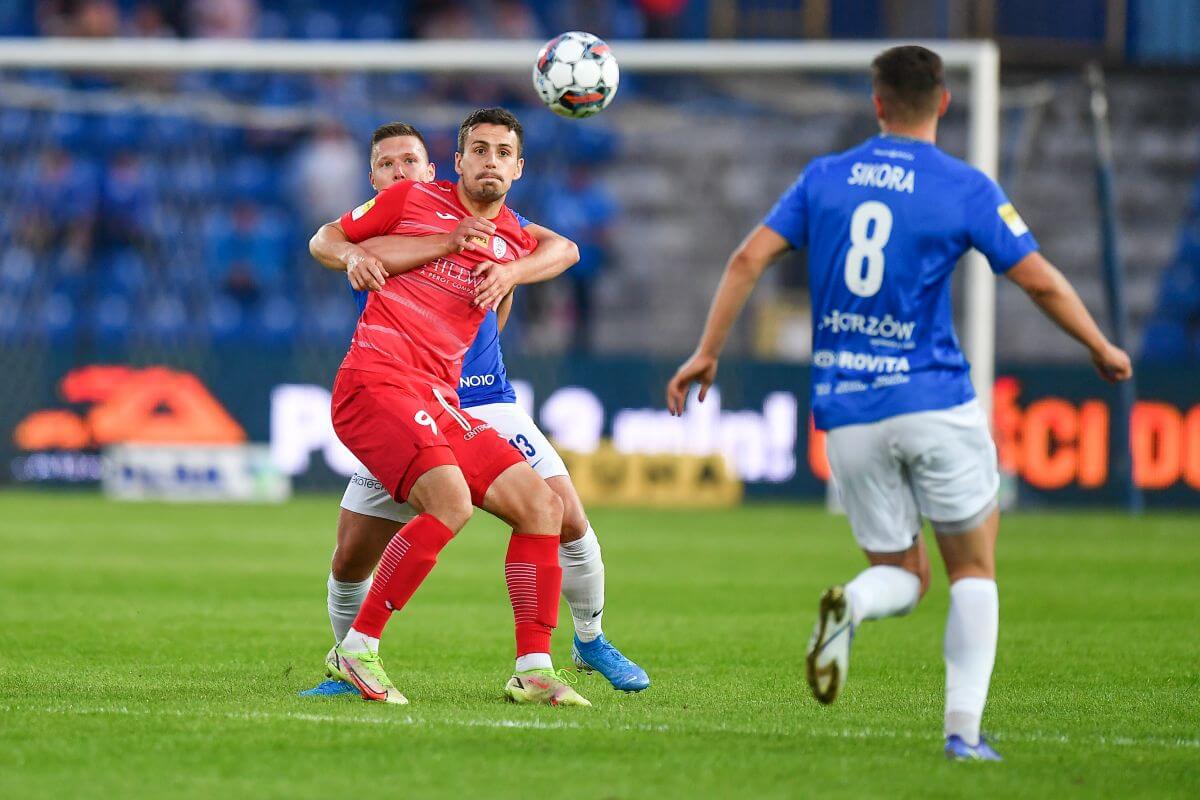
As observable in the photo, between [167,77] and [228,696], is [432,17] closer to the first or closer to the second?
[167,77]

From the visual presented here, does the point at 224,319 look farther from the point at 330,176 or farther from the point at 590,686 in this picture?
the point at 590,686

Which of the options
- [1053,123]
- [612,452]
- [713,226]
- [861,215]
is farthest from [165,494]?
[861,215]

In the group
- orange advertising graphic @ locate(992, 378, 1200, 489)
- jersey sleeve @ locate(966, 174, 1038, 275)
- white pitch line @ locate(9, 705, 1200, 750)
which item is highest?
jersey sleeve @ locate(966, 174, 1038, 275)

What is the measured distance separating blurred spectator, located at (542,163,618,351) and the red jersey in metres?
13.3

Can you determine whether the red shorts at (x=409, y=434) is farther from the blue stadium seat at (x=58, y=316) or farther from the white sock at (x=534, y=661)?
the blue stadium seat at (x=58, y=316)

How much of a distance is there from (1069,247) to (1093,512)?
4026 millimetres

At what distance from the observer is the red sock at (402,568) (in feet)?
20.0

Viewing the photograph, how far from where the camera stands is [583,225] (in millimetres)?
20516

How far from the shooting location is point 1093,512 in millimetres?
17938

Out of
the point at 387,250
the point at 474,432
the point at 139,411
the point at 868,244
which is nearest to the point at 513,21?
the point at 139,411

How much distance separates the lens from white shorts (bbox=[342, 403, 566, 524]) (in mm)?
6652

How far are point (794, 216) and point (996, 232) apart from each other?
22.7 inches

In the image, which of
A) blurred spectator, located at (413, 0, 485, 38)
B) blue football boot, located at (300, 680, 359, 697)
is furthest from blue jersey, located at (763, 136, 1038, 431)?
blurred spectator, located at (413, 0, 485, 38)

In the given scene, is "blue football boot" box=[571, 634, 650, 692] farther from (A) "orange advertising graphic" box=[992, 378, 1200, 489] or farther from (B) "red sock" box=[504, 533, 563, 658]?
(A) "orange advertising graphic" box=[992, 378, 1200, 489]
